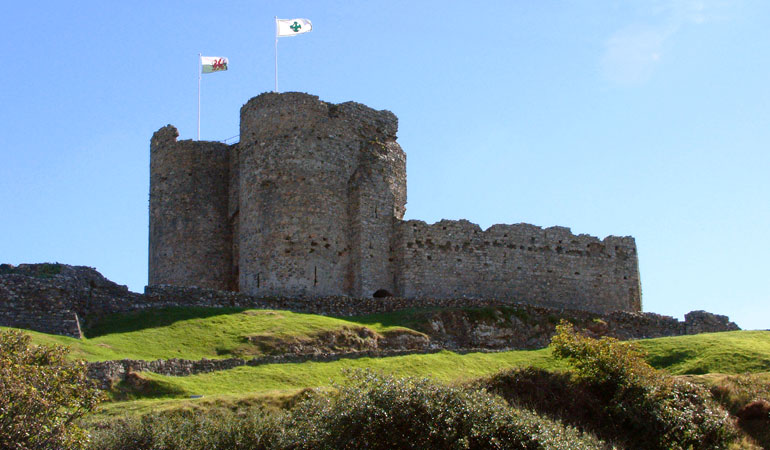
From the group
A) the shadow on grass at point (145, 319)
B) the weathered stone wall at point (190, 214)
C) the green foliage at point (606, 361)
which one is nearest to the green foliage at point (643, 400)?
the green foliage at point (606, 361)

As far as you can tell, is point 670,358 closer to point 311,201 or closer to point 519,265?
point 519,265

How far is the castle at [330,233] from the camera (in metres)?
49.7

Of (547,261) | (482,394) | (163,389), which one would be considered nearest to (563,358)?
(482,394)

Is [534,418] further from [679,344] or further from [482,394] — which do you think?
[679,344]

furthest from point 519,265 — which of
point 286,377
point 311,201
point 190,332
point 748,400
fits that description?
point 748,400

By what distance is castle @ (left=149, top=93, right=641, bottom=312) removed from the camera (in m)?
49.7

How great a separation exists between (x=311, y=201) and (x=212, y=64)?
12.2 m

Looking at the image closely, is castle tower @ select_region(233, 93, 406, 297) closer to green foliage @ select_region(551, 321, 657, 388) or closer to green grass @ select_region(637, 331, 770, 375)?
green grass @ select_region(637, 331, 770, 375)

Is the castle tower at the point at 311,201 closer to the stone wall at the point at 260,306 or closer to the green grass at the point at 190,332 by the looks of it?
the stone wall at the point at 260,306

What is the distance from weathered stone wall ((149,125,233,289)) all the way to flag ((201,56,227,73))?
3933mm

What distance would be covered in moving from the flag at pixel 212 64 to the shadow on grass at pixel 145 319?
18.1m

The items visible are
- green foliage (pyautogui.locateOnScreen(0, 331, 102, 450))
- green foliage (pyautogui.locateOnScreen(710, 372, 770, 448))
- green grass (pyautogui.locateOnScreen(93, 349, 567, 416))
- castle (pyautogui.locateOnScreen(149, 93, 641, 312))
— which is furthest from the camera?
castle (pyautogui.locateOnScreen(149, 93, 641, 312))

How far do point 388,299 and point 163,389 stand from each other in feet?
57.1

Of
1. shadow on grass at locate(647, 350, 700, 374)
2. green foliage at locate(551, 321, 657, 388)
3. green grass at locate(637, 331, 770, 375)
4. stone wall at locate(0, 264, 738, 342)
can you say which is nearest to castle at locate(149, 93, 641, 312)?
stone wall at locate(0, 264, 738, 342)
